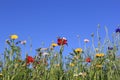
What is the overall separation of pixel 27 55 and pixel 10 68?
62 cm

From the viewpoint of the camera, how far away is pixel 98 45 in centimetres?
475

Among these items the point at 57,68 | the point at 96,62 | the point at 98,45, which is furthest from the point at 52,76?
the point at 98,45

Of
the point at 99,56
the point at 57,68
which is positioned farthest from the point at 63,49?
the point at 99,56

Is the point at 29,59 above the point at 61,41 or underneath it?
underneath

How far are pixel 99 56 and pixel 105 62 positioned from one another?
0.67 feet

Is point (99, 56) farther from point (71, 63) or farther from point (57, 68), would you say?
point (57, 68)

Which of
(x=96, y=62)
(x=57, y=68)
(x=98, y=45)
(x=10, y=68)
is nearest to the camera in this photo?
(x=10, y=68)

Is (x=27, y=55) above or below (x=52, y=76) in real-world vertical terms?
above

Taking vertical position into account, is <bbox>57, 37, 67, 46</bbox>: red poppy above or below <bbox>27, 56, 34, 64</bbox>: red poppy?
above

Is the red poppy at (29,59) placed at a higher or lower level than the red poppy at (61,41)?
lower

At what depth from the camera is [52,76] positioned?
3.94m

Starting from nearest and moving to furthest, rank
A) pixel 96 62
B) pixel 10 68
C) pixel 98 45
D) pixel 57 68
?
pixel 10 68
pixel 57 68
pixel 96 62
pixel 98 45

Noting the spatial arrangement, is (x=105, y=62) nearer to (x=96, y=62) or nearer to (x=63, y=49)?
(x=96, y=62)

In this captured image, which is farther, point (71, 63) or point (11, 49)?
point (71, 63)
